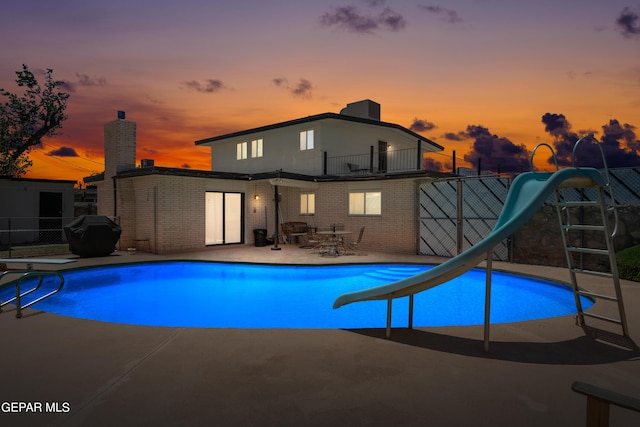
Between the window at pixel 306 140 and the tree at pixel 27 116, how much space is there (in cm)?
1545

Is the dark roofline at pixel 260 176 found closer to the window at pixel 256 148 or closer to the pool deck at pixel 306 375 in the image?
the window at pixel 256 148

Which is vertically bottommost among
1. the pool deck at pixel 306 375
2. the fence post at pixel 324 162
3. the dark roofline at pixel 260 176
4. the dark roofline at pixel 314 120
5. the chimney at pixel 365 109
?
the pool deck at pixel 306 375

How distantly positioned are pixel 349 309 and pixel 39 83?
25021 millimetres

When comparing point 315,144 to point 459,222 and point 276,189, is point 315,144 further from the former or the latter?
point 459,222

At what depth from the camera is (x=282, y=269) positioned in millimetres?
10883

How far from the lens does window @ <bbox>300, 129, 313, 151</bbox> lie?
18000mm

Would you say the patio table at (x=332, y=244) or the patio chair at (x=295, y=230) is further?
the patio chair at (x=295, y=230)

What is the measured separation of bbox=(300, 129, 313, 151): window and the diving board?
1415 centimetres

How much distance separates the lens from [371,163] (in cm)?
1752

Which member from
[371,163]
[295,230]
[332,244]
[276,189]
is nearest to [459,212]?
[332,244]

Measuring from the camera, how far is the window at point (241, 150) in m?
21.2

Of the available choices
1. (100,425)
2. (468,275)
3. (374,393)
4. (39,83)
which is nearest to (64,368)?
(100,425)

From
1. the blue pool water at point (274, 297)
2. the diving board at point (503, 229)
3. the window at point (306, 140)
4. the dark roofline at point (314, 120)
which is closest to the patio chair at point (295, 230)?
the window at point (306, 140)

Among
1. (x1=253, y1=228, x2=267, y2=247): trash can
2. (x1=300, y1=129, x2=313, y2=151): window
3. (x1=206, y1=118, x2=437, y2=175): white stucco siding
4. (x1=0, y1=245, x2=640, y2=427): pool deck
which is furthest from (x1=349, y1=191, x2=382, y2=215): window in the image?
(x1=0, y1=245, x2=640, y2=427): pool deck
